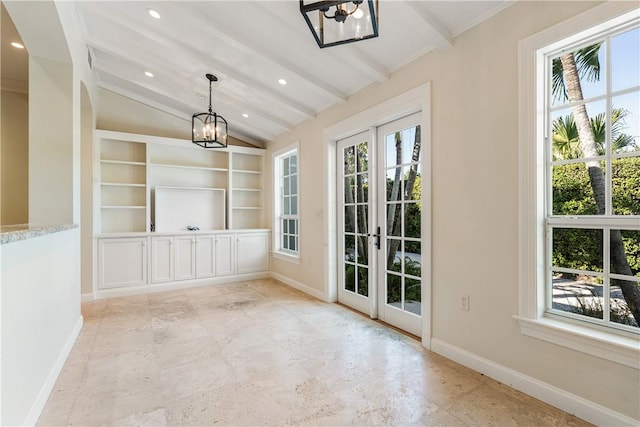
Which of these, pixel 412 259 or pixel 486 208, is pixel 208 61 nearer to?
pixel 412 259

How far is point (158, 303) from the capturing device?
4148mm

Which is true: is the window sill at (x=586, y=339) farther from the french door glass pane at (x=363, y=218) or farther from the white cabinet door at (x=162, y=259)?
the white cabinet door at (x=162, y=259)

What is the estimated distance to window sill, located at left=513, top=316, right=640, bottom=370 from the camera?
62.8 inches

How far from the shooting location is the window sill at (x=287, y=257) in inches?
194

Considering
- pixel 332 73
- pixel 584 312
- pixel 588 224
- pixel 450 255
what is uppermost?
pixel 332 73

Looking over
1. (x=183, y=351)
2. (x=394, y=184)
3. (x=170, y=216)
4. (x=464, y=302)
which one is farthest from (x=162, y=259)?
(x=464, y=302)

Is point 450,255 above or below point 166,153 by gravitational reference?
below

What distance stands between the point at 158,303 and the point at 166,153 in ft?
8.33

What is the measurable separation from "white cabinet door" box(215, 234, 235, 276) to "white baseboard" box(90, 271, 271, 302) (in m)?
0.12

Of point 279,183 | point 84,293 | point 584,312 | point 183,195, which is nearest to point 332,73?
point 279,183

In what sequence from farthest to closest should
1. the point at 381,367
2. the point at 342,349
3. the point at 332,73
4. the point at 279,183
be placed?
1. the point at 279,183
2. the point at 332,73
3. the point at 342,349
4. the point at 381,367

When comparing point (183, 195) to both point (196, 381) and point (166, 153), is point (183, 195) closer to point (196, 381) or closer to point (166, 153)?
point (166, 153)

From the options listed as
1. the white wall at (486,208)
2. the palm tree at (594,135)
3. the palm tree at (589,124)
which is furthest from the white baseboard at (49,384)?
the palm tree at (594,135)

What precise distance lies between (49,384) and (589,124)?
A: 3.80 m
